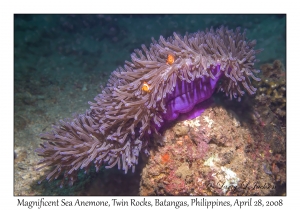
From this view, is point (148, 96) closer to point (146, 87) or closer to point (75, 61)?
point (146, 87)

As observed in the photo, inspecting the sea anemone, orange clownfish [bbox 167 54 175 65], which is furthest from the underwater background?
orange clownfish [bbox 167 54 175 65]

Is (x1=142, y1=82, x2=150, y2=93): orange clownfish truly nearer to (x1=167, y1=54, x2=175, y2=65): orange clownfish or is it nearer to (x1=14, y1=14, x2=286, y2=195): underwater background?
(x1=167, y1=54, x2=175, y2=65): orange clownfish

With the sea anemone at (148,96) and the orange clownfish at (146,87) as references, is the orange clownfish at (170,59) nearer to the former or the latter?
the sea anemone at (148,96)

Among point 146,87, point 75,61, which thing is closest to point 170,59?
point 146,87

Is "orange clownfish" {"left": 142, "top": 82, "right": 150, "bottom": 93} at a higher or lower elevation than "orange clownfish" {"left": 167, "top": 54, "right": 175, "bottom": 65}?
lower

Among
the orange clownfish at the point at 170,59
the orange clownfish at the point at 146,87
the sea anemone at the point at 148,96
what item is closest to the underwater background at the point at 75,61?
the sea anemone at the point at 148,96
